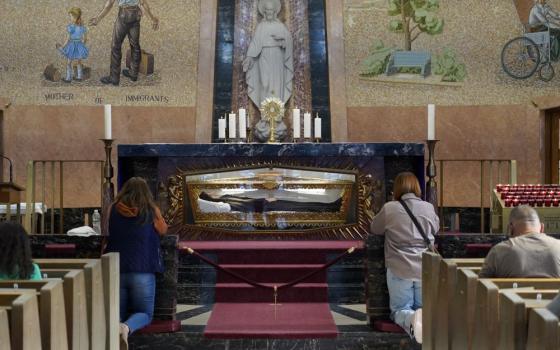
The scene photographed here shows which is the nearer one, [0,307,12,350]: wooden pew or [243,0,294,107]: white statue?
[0,307,12,350]: wooden pew

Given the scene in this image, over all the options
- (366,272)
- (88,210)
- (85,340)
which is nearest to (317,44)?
(88,210)

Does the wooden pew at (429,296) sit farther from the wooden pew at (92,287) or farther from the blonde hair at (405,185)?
the wooden pew at (92,287)

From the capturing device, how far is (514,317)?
3.30 meters

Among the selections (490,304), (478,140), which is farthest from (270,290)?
(478,140)

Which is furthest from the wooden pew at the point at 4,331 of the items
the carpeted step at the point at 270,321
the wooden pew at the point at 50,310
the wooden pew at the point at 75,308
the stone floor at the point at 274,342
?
the carpeted step at the point at 270,321

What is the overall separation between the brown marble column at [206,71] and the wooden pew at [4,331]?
8.46 meters

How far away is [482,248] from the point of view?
271 inches

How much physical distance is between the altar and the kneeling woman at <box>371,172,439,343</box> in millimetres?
2186

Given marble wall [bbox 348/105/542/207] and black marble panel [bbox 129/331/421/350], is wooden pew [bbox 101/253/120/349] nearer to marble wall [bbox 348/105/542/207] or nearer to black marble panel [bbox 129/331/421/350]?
black marble panel [bbox 129/331/421/350]

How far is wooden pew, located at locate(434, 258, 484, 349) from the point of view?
467 cm

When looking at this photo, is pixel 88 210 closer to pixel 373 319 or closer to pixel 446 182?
pixel 446 182

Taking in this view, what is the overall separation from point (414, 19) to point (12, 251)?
853 cm

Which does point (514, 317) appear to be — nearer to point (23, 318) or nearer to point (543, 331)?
point (543, 331)

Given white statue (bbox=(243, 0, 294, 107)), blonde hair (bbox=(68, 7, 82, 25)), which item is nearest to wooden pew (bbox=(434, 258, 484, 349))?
white statue (bbox=(243, 0, 294, 107))
